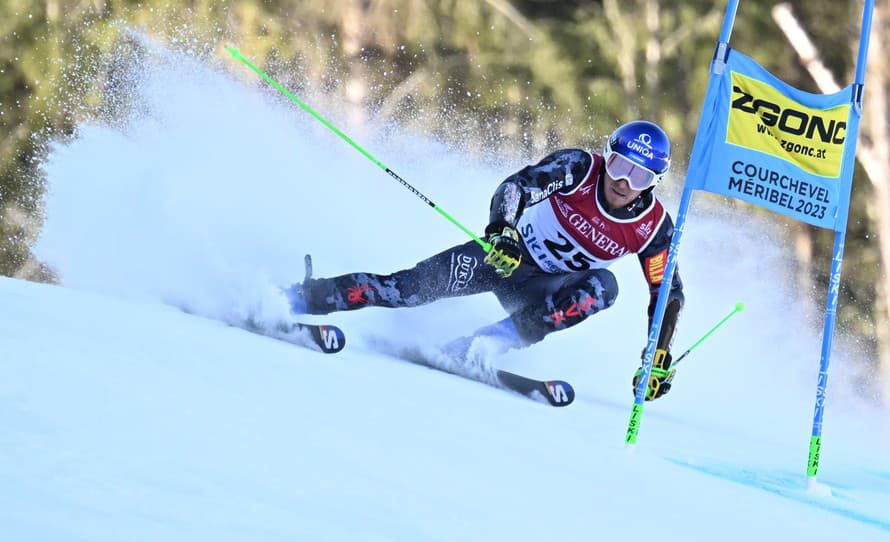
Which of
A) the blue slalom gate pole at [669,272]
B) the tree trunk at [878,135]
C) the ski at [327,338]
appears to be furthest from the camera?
the tree trunk at [878,135]

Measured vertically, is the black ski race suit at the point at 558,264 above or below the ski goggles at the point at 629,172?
below

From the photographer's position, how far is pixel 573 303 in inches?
197

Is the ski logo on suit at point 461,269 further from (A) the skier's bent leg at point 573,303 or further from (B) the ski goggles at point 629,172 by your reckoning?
(B) the ski goggles at point 629,172

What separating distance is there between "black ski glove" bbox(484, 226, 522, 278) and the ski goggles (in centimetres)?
61

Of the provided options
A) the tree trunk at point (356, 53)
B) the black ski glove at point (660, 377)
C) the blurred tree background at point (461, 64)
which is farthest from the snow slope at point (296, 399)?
the blurred tree background at point (461, 64)

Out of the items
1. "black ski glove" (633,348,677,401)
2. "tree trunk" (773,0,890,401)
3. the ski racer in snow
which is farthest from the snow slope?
"tree trunk" (773,0,890,401)

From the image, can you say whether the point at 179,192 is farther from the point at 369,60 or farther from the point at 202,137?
the point at 369,60

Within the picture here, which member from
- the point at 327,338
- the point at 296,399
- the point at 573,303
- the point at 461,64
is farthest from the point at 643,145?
the point at 461,64

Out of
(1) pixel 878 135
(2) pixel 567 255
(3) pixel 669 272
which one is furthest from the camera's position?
(1) pixel 878 135

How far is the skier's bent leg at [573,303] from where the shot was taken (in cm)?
501

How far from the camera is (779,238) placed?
51.2 ft

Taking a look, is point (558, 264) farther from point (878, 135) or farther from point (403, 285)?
point (878, 135)

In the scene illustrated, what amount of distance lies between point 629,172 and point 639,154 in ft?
0.35

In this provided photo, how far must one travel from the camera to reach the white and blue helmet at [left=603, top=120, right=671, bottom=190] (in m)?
4.58
